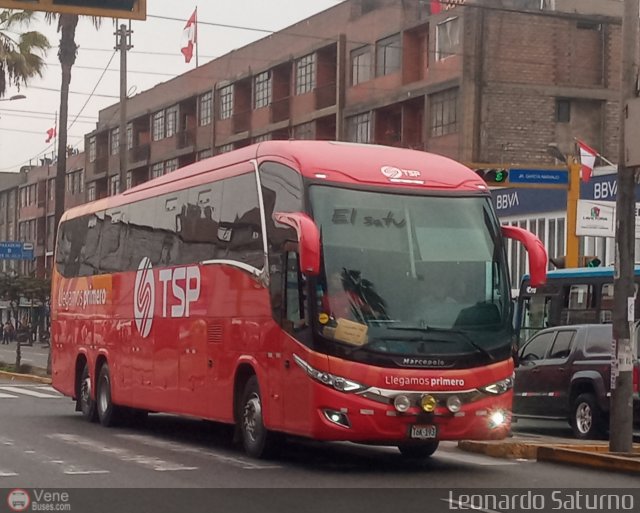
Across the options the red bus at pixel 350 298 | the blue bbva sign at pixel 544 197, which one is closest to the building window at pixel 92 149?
Answer: the blue bbva sign at pixel 544 197

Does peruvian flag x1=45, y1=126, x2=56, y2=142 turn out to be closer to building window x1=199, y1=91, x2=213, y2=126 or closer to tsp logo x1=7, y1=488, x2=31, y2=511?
building window x1=199, y1=91, x2=213, y2=126

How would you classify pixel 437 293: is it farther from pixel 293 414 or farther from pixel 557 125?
pixel 557 125

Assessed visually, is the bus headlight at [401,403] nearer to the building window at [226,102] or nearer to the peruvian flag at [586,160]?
the peruvian flag at [586,160]

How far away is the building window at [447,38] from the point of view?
4678 centimetres

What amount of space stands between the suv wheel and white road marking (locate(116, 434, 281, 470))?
6.42 meters

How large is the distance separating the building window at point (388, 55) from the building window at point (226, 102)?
14.4 meters

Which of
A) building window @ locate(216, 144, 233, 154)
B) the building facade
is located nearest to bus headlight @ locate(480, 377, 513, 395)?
the building facade

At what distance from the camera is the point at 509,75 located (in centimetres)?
4694

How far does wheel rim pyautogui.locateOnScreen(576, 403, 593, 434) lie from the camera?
20406mm

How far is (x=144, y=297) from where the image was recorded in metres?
19.8

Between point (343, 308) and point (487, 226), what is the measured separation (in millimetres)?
2093

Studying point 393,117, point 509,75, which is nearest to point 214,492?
point 509,75

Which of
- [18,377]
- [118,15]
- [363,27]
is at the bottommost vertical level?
[18,377]

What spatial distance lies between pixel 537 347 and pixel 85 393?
7.72 metres
